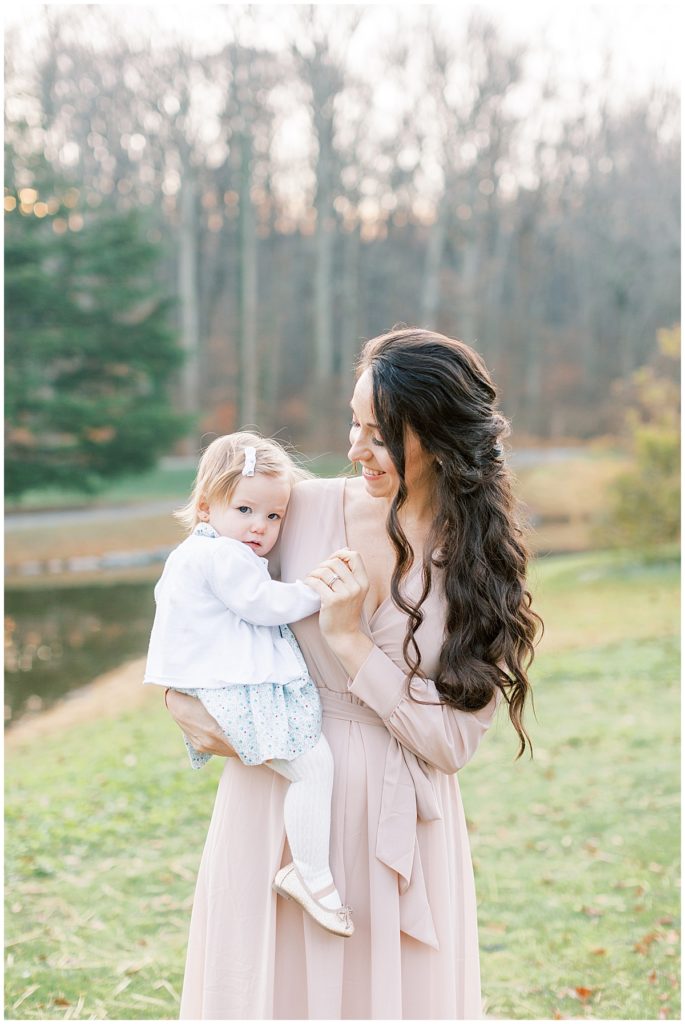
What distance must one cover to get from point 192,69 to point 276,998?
1611 cm

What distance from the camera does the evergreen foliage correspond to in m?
12.1

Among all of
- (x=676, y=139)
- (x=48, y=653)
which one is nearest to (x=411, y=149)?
(x=676, y=139)

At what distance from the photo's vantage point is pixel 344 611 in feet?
6.67

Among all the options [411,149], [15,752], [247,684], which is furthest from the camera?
[411,149]

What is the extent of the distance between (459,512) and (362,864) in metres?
0.79

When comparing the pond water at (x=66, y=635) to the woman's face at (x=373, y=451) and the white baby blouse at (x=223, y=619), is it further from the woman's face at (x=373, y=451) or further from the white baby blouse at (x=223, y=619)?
the woman's face at (x=373, y=451)

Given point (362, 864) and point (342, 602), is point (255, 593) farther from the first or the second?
point (362, 864)

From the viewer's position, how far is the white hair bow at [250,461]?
2.17m

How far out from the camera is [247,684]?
6.82 feet

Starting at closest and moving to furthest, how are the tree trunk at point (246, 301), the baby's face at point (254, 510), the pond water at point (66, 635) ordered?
1. the baby's face at point (254, 510)
2. the pond water at point (66, 635)
3. the tree trunk at point (246, 301)

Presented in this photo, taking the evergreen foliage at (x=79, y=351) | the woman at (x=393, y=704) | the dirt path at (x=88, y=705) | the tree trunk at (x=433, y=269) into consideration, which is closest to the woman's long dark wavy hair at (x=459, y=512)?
the woman at (x=393, y=704)

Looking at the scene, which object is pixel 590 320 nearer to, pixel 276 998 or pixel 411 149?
pixel 411 149

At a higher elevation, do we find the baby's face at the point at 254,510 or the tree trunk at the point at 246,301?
the tree trunk at the point at 246,301

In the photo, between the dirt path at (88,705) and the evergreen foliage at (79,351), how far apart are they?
319 centimetres
